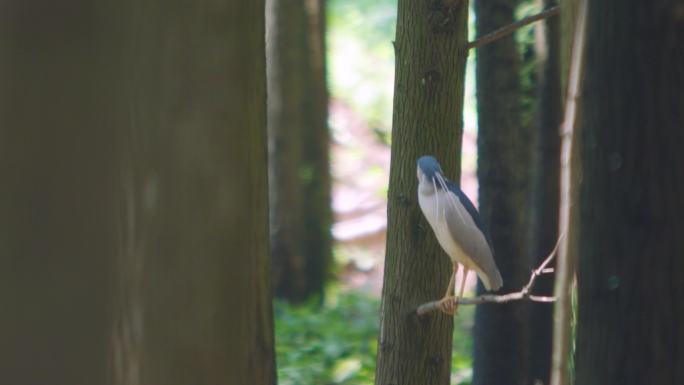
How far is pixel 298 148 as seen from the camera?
47.4 ft

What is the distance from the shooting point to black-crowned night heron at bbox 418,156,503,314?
195 inches

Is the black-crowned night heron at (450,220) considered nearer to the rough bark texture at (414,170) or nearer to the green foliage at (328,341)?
the rough bark texture at (414,170)

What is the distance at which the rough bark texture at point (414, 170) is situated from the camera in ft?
17.3

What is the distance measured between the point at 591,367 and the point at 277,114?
1050 cm

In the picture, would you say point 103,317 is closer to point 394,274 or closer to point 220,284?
point 220,284

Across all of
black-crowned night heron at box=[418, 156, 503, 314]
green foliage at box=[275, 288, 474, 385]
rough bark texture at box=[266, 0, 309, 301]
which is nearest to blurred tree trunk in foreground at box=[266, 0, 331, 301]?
rough bark texture at box=[266, 0, 309, 301]

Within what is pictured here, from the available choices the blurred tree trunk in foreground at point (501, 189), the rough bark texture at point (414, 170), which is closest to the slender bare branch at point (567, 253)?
the rough bark texture at point (414, 170)

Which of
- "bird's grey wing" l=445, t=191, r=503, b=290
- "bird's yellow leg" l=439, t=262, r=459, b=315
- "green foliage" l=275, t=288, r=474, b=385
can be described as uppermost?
"bird's grey wing" l=445, t=191, r=503, b=290

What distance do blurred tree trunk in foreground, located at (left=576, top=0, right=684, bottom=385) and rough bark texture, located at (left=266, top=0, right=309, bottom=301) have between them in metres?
10.3

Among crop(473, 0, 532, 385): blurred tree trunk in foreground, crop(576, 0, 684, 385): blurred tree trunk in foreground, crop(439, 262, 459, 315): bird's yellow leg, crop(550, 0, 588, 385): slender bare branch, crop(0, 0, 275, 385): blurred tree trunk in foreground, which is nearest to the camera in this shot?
crop(550, 0, 588, 385): slender bare branch

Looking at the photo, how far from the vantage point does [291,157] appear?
47.1ft

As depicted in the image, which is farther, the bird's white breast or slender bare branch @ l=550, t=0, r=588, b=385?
the bird's white breast

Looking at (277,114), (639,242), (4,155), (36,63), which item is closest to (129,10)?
(36,63)

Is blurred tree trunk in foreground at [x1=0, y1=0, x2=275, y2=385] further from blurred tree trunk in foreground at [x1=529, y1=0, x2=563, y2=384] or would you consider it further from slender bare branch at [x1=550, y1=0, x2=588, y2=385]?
blurred tree trunk in foreground at [x1=529, y1=0, x2=563, y2=384]
